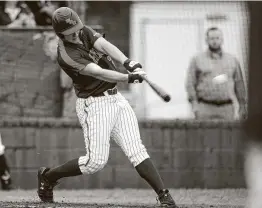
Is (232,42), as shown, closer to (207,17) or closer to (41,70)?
(207,17)

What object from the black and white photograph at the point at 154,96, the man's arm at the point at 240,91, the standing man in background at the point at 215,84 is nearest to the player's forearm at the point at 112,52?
the black and white photograph at the point at 154,96

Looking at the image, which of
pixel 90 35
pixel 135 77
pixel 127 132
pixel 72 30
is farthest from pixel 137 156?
pixel 72 30

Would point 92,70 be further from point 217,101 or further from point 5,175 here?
point 217,101

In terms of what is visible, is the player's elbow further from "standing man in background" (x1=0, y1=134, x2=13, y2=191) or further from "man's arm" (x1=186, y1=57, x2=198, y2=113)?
"man's arm" (x1=186, y1=57, x2=198, y2=113)

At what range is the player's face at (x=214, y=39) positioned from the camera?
12.5 meters

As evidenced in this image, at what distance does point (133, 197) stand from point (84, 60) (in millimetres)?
2743

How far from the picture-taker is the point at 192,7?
12.9 m

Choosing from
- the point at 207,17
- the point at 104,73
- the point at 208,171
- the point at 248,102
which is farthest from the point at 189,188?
the point at 104,73

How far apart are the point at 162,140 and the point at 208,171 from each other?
0.70 meters

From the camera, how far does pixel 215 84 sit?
12.5 m

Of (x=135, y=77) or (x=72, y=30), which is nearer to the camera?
(x=135, y=77)

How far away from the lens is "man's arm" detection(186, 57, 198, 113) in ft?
41.2

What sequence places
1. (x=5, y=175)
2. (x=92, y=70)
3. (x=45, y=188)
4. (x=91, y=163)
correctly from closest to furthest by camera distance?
(x=92, y=70) < (x=91, y=163) < (x=45, y=188) < (x=5, y=175)

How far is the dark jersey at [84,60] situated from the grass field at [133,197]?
1.16 meters
